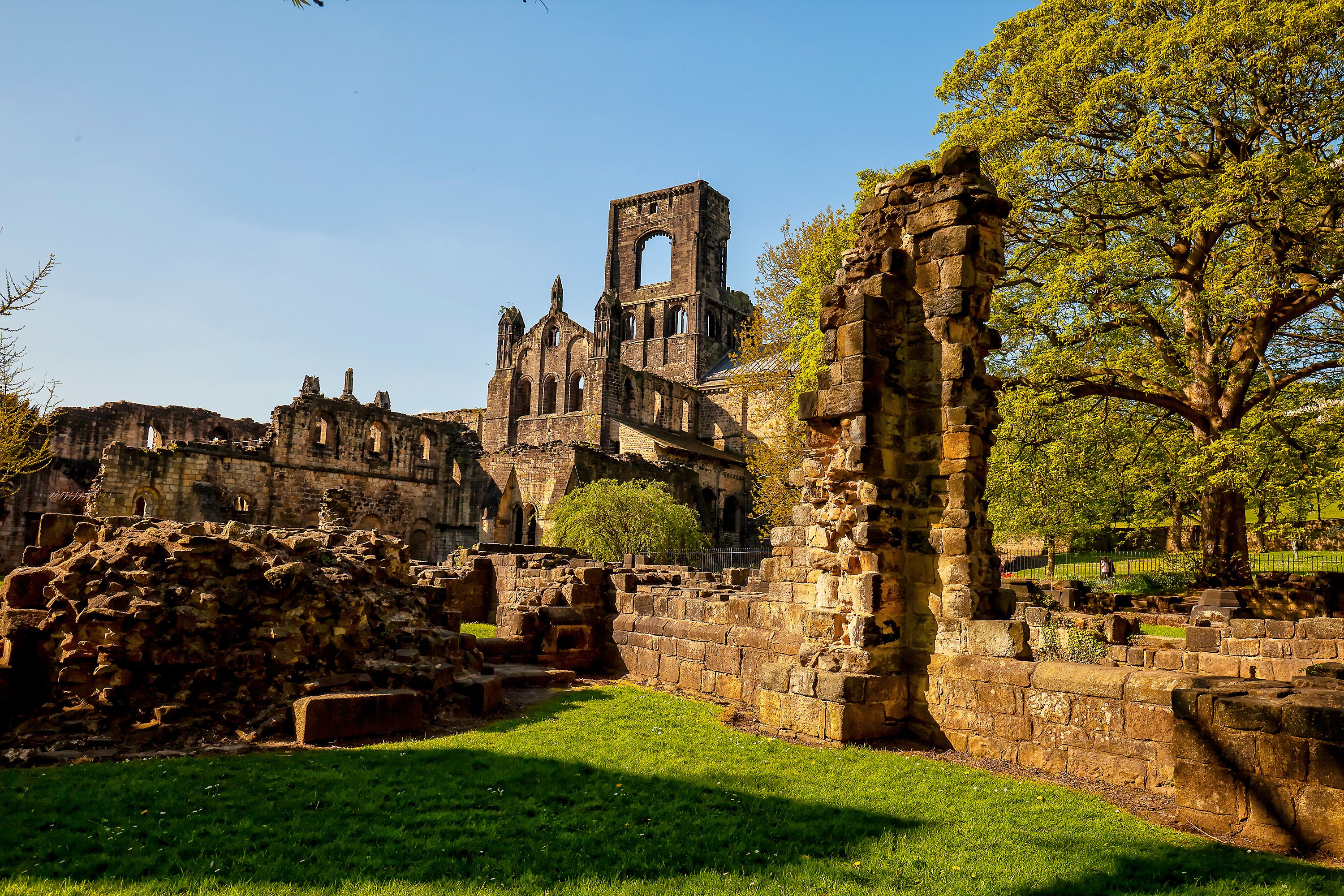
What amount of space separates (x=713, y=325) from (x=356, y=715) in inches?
2309

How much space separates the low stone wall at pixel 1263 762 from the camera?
4.59 metres

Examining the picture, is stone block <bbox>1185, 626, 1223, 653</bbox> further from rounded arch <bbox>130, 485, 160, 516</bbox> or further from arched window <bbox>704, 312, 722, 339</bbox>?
arched window <bbox>704, 312, 722, 339</bbox>

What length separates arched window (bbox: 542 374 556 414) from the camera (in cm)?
5231

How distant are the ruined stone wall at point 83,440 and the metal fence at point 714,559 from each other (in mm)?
16285

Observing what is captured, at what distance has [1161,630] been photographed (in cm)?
1559

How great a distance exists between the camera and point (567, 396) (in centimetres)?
5141

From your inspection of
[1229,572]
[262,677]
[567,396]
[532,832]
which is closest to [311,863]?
[532,832]

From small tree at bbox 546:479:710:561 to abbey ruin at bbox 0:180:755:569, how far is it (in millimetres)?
3598

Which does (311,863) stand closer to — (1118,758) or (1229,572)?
(1118,758)

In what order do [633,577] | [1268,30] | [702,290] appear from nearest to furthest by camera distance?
[633,577]
[1268,30]
[702,290]

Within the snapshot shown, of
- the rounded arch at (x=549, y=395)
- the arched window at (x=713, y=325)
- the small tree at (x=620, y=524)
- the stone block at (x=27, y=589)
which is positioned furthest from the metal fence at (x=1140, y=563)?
the arched window at (x=713, y=325)

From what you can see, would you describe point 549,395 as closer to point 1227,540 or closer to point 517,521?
point 517,521

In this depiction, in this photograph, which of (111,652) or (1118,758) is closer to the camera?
(1118,758)

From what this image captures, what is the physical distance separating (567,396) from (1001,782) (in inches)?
1826
